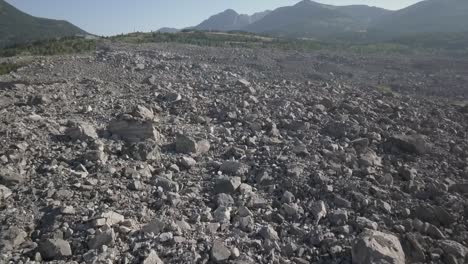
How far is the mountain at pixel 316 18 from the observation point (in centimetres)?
13240

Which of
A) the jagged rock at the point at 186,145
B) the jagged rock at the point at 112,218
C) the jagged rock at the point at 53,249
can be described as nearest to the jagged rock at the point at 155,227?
the jagged rock at the point at 112,218

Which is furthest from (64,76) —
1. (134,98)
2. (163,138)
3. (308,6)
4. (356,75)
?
(308,6)

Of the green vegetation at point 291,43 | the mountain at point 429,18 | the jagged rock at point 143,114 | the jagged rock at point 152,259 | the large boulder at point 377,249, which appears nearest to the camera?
the jagged rock at point 152,259

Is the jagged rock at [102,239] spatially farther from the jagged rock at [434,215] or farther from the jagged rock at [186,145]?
the jagged rock at [434,215]

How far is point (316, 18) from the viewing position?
148 meters

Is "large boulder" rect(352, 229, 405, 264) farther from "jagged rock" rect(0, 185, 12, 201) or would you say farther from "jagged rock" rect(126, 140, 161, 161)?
"jagged rock" rect(0, 185, 12, 201)

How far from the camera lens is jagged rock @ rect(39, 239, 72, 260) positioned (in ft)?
16.5

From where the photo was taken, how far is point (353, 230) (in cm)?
650

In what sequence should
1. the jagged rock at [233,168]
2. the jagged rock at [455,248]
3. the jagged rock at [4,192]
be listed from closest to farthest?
the jagged rock at [4,192] → the jagged rock at [455,248] → the jagged rock at [233,168]

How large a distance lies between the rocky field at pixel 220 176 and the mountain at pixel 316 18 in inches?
4628

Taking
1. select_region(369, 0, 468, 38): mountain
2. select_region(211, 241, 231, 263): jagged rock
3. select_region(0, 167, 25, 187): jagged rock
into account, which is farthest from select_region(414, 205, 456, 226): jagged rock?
select_region(369, 0, 468, 38): mountain

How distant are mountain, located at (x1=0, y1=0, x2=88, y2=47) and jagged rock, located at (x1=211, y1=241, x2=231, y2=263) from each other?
71123 mm

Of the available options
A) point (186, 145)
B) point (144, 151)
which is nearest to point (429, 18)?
point (186, 145)

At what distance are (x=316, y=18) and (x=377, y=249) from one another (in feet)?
494
